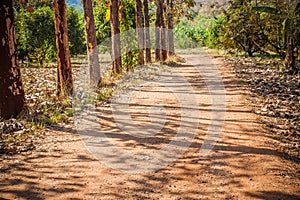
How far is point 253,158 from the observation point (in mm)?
4754

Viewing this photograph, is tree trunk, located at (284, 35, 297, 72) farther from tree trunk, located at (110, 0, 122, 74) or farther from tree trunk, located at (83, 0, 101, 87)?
tree trunk, located at (83, 0, 101, 87)

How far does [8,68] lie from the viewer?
6.75 meters

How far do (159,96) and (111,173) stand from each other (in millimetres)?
5345

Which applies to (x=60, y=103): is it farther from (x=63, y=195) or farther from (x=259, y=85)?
(x=259, y=85)

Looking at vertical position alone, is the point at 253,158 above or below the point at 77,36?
below

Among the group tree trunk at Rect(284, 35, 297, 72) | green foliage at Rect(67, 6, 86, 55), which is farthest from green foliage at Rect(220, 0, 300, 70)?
green foliage at Rect(67, 6, 86, 55)

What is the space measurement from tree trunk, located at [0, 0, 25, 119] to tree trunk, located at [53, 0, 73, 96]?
2.31m

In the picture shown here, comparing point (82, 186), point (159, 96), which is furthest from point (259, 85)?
point (82, 186)

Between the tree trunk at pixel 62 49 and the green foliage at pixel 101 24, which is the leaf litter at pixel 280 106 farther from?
the green foliage at pixel 101 24

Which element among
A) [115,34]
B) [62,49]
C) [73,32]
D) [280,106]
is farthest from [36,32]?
[280,106]

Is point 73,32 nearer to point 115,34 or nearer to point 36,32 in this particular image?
point 36,32

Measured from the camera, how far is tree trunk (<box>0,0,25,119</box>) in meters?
6.66

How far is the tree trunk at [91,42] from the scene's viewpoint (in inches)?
429

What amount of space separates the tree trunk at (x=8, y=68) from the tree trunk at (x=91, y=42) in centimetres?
404
